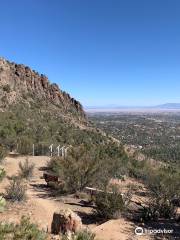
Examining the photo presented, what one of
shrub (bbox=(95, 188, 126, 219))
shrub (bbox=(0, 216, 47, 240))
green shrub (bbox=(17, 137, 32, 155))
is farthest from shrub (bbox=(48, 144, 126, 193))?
green shrub (bbox=(17, 137, 32, 155))

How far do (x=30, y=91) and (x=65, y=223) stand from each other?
54942 mm

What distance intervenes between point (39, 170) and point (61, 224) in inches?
362

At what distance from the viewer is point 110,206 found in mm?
10562

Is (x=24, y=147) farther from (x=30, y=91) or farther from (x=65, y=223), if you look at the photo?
(x=30, y=91)

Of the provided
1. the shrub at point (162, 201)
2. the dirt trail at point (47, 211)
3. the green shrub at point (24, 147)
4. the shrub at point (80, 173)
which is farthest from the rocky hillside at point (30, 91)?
the shrub at point (162, 201)

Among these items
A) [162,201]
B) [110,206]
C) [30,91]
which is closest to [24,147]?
[162,201]

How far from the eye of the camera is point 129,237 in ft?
29.2

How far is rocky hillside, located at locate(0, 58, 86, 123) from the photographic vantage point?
2047 inches

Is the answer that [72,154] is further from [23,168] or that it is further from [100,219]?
[100,219]

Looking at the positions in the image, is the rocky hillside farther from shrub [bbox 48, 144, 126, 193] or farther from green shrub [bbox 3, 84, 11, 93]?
shrub [bbox 48, 144, 126, 193]

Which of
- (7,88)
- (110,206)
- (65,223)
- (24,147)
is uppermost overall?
(7,88)

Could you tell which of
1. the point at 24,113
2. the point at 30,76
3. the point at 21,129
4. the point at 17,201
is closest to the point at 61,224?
the point at 17,201

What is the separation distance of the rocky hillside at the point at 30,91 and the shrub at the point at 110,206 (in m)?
35.3

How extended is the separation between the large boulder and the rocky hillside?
36.9 metres
